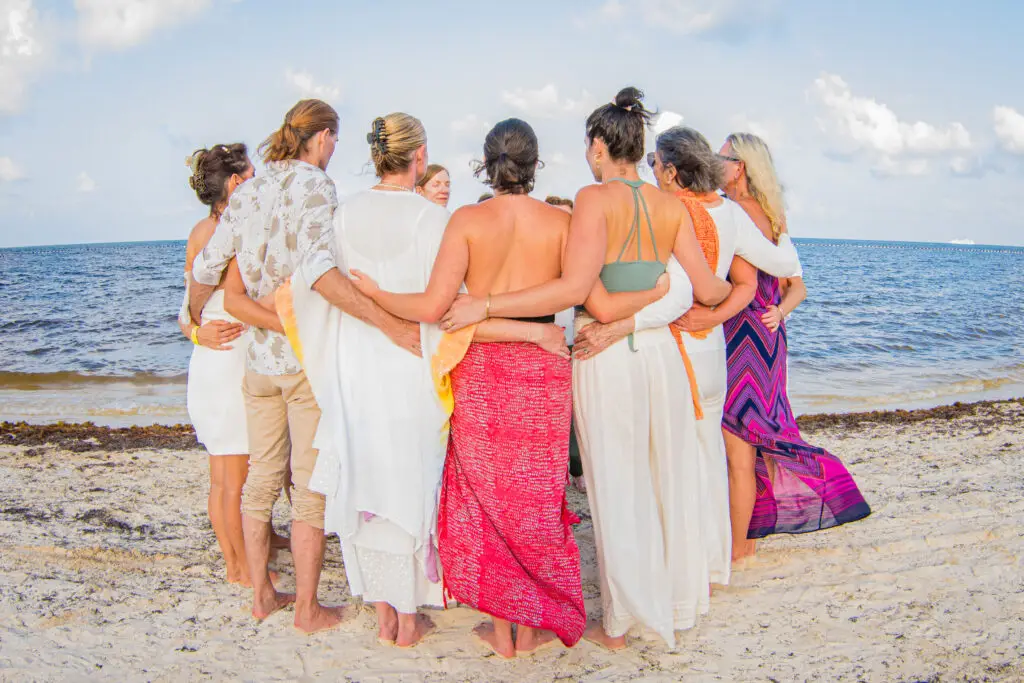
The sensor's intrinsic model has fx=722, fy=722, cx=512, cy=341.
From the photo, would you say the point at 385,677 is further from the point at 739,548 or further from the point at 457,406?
the point at 739,548

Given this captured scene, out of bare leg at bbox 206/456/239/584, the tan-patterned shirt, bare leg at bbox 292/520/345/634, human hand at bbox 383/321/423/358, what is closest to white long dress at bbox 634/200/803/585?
human hand at bbox 383/321/423/358

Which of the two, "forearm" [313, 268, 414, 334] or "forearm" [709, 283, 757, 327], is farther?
"forearm" [709, 283, 757, 327]

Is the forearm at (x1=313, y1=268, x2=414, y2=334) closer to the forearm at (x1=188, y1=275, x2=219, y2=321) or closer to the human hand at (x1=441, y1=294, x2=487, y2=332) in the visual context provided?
the human hand at (x1=441, y1=294, x2=487, y2=332)

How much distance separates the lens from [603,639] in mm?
3150

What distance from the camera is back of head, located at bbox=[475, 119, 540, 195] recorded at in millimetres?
2699

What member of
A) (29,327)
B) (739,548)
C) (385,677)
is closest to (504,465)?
(385,677)

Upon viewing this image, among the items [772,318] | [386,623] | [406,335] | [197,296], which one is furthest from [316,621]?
[772,318]

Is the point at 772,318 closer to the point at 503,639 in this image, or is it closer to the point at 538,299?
the point at 538,299

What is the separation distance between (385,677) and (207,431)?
139cm

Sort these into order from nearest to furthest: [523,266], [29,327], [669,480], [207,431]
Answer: [523,266] → [669,480] → [207,431] → [29,327]

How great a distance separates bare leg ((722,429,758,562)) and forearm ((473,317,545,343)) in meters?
1.41

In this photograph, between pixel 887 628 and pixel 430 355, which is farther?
pixel 887 628

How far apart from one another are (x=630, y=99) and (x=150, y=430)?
693 cm

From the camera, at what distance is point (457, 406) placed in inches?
115
